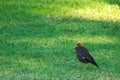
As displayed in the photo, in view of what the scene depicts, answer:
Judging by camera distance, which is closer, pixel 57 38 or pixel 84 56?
pixel 84 56

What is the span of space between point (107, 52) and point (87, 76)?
130 inches

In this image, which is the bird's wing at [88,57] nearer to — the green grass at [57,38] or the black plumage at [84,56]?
the black plumage at [84,56]

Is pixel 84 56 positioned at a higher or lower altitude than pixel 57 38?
higher

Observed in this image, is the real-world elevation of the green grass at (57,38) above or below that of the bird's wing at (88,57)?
below

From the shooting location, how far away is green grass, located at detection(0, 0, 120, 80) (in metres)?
14.8

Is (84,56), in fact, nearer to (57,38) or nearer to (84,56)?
(84,56)

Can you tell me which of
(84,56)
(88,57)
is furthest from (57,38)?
(88,57)

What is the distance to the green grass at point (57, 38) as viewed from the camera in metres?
14.8

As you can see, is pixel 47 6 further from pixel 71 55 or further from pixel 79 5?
pixel 71 55

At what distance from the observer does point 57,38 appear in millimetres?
19188

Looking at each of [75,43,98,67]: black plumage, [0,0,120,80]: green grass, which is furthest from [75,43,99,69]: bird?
[0,0,120,80]: green grass

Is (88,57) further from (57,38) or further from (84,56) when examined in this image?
(57,38)

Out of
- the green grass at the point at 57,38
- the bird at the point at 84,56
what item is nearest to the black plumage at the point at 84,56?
the bird at the point at 84,56

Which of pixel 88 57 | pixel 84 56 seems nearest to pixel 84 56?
pixel 84 56
